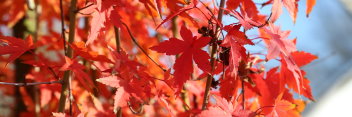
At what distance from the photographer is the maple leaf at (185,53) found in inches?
26.5

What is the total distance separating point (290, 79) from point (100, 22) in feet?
1.25

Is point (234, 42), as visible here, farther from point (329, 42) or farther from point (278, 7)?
point (329, 42)

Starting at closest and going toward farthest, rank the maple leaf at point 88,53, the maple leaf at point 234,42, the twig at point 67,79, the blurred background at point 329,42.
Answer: the maple leaf at point 234,42, the maple leaf at point 88,53, the twig at point 67,79, the blurred background at point 329,42

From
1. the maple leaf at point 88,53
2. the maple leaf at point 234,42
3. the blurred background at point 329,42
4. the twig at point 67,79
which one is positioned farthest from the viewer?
the blurred background at point 329,42

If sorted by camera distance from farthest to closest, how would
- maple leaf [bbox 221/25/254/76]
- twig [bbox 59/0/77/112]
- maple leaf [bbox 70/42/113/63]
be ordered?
twig [bbox 59/0/77/112], maple leaf [bbox 70/42/113/63], maple leaf [bbox 221/25/254/76]

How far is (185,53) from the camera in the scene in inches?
27.5

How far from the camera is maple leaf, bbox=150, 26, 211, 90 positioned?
0.67 meters

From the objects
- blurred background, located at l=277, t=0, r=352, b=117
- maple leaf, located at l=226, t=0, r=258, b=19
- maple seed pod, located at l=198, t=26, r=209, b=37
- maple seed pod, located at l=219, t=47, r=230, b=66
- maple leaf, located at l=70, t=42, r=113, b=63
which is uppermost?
maple leaf, located at l=226, t=0, r=258, b=19

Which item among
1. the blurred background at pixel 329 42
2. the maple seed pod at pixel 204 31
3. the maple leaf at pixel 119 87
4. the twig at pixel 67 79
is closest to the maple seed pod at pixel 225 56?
the maple seed pod at pixel 204 31

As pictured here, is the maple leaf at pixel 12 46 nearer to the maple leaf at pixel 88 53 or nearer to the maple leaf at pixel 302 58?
the maple leaf at pixel 88 53

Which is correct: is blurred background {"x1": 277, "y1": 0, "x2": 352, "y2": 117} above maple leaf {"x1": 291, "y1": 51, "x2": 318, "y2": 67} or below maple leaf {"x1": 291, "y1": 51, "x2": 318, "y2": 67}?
below

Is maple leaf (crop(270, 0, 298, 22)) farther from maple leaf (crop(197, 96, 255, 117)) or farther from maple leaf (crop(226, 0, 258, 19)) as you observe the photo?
maple leaf (crop(197, 96, 255, 117))

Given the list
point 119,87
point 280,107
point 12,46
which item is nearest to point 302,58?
point 280,107

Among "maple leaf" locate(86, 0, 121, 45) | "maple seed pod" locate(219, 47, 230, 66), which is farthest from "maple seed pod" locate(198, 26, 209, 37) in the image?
"maple leaf" locate(86, 0, 121, 45)
